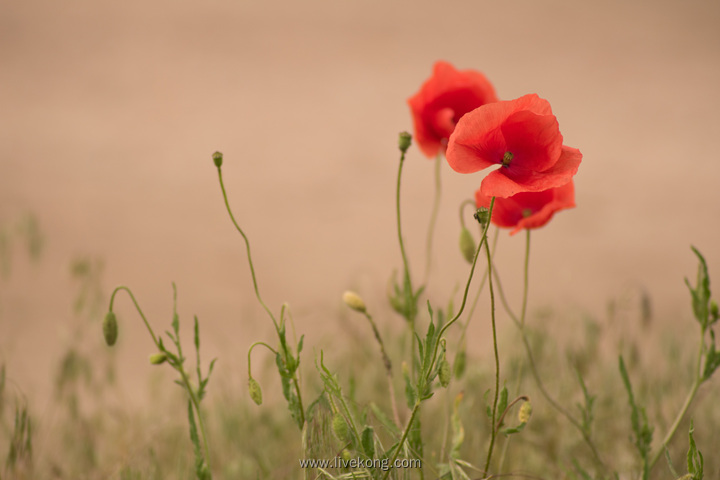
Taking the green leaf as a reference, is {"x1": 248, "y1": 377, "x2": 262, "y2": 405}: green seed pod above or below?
below

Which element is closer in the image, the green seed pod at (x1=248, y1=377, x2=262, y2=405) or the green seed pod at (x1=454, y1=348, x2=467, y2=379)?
the green seed pod at (x1=248, y1=377, x2=262, y2=405)

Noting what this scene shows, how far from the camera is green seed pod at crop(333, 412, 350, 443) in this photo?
18.9 inches

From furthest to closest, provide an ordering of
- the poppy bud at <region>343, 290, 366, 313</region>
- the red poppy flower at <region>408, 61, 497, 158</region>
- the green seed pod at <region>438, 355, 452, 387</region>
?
the red poppy flower at <region>408, 61, 497, 158</region>, the poppy bud at <region>343, 290, 366, 313</region>, the green seed pod at <region>438, 355, 452, 387</region>

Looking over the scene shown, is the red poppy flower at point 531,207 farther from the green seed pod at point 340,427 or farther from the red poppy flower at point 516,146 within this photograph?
the green seed pod at point 340,427

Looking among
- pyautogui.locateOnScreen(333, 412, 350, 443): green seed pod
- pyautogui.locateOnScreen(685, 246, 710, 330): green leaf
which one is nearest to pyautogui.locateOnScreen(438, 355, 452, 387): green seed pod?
pyautogui.locateOnScreen(333, 412, 350, 443): green seed pod

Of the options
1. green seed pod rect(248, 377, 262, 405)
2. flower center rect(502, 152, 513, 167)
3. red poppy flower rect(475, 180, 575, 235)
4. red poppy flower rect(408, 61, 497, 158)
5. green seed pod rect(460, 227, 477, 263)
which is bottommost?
green seed pod rect(248, 377, 262, 405)

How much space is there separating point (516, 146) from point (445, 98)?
22cm

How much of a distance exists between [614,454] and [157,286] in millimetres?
1765

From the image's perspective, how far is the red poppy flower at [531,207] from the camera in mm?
609

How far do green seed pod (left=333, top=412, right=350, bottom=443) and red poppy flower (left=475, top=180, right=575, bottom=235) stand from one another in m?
0.25

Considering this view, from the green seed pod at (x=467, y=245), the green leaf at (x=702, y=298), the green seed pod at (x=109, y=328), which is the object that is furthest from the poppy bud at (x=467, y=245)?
the green seed pod at (x=109, y=328)

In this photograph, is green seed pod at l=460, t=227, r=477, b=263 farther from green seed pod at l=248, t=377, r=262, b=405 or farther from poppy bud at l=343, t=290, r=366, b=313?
green seed pod at l=248, t=377, r=262, b=405

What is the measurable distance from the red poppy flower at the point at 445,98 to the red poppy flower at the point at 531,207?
0.41 feet

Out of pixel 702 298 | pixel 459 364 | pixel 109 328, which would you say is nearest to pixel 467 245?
pixel 459 364
